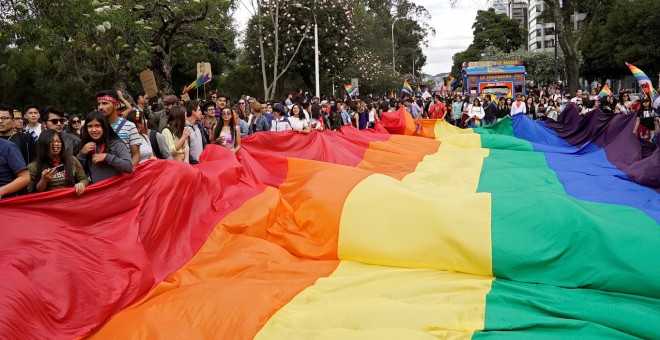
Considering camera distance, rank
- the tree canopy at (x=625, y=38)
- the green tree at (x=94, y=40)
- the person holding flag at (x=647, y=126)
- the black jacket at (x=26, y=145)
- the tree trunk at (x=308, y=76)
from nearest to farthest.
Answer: the black jacket at (x=26, y=145) → the green tree at (x=94, y=40) → the person holding flag at (x=647, y=126) → the tree trunk at (x=308, y=76) → the tree canopy at (x=625, y=38)

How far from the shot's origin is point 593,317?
166 inches

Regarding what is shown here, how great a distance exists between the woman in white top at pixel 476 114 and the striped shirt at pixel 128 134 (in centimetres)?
1539

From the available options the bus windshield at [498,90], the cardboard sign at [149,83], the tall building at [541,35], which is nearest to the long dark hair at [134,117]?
the cardboard sign at [149,83]

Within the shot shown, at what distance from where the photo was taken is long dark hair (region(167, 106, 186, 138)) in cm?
750

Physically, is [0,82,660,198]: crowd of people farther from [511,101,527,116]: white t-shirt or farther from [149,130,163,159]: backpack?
[511,101,527,116]: white t-shirt

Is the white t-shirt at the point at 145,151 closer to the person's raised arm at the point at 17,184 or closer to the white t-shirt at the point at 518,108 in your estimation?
the person's raised arm at the point at 17,184

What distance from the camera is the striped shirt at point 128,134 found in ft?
19.8

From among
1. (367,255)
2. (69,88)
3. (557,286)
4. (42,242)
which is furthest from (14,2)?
(69,88)

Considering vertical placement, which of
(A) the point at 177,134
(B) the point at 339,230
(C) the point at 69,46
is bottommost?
(B) the point at 339,230

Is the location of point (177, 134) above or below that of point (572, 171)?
above

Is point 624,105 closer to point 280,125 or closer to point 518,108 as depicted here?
point 518,108

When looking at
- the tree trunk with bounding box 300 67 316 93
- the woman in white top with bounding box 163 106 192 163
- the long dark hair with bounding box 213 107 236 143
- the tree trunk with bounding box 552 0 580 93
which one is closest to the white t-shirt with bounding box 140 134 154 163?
the woman in white top with bounding box 163 106 192 163

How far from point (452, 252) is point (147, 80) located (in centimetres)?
941

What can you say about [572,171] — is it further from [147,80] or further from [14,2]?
[14,2]
